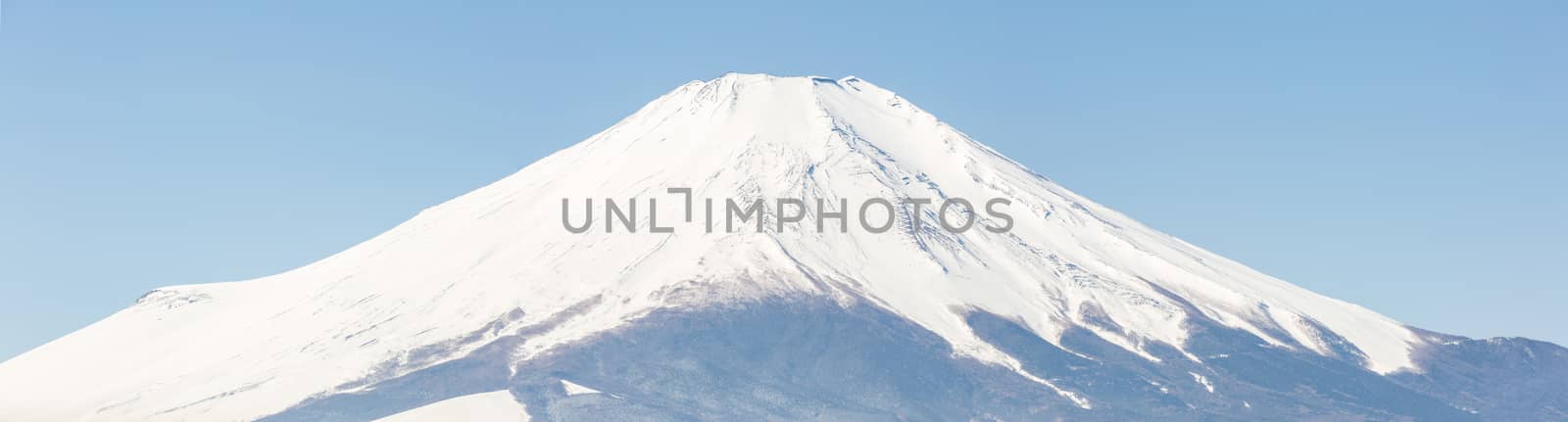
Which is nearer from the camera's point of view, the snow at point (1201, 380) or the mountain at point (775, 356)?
the mountain at point (775, 356)

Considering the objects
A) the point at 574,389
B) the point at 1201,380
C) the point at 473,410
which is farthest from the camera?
the point at 1201,380

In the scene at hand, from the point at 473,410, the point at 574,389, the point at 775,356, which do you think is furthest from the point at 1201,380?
the point at 473,410

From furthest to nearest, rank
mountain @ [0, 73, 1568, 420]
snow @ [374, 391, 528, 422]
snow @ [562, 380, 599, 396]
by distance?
1. mountain @ [0, 73, 1568, 420]
2. snow @ [562, 380, 599, 396]
3. snow @ [374, 391, 528, 422]

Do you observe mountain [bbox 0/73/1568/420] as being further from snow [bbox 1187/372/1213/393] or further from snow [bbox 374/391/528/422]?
snow [bbox 374/391/528/422]

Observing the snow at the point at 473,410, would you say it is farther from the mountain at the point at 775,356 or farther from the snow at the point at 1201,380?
the snow at the point at 1201,380

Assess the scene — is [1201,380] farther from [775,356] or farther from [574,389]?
[574,389]

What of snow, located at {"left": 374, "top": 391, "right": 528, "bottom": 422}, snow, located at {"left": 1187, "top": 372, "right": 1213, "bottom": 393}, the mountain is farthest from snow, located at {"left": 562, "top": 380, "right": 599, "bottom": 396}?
snow, located at {"left": 1187, "top": 372, "right": 1213, "bottom": 393}

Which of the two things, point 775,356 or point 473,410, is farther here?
point 775,356

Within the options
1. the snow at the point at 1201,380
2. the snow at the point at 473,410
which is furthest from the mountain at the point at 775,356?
the snow at the point at 473,410

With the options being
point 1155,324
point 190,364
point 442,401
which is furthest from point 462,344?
point 1155,324
